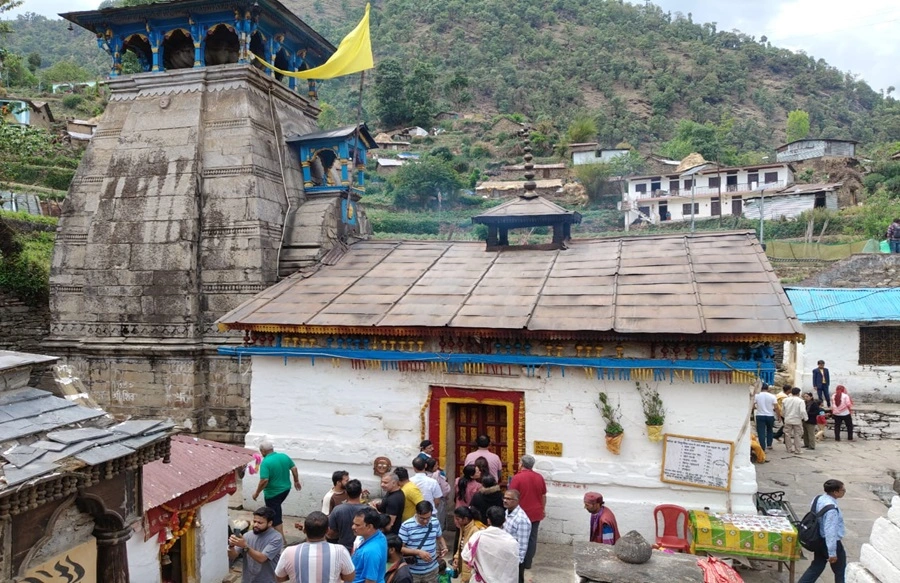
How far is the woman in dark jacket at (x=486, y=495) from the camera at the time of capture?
7031 millimetres

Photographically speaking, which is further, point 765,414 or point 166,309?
point 765,414

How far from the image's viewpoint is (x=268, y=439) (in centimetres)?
1005

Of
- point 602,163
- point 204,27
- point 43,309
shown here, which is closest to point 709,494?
point 204,27

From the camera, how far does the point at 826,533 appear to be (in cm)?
677

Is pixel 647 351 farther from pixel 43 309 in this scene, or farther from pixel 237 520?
pixel 43 309

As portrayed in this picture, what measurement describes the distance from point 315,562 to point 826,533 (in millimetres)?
5502

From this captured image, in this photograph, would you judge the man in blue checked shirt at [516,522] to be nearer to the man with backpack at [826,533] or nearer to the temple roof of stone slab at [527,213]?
the man with backpack at [826,533]

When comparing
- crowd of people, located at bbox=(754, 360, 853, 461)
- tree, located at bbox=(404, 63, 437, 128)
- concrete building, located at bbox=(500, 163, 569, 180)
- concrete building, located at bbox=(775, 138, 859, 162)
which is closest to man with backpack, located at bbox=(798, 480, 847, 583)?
crowd of people, located at bbox=(754, 360, 853, 461)

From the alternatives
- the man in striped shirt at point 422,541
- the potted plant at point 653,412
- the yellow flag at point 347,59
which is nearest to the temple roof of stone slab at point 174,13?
the yellow flag at point 347,59

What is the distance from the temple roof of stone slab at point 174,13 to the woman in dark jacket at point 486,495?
10389 millimetres

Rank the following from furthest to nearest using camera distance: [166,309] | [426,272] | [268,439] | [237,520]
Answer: [166,309], [426,272], [268,439], [237,520]

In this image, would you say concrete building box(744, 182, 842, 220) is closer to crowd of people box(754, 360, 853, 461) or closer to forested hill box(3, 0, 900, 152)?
forested hill box(3, 0, 900, 152)

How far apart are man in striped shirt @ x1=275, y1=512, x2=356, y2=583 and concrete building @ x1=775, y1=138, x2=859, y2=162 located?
208 feet

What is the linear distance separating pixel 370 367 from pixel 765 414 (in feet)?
28.6
